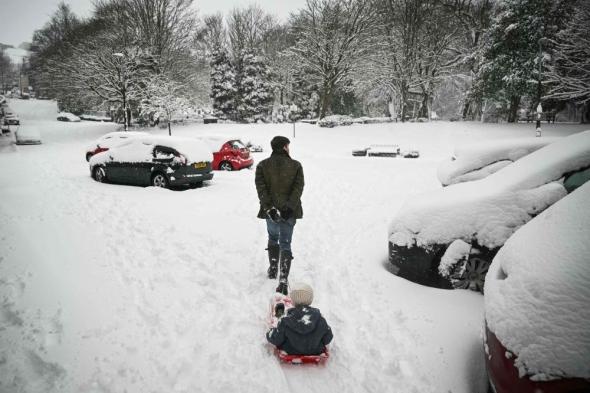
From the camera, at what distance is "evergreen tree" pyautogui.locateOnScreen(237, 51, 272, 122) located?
1473 inches

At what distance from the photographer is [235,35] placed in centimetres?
4378

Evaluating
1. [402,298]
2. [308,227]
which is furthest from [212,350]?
[308,227]

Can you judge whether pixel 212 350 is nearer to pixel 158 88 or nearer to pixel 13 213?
pixel 13 213

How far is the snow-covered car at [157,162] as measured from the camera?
9750 millimetres

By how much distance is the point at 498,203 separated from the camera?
382cm

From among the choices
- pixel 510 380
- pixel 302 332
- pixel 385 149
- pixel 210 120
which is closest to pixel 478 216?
pixel 510 380

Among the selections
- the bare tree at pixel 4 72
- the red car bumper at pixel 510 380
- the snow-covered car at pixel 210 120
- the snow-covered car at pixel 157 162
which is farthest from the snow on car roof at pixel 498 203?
the bare tree at pixel 4 72

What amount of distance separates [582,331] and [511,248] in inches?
35.5

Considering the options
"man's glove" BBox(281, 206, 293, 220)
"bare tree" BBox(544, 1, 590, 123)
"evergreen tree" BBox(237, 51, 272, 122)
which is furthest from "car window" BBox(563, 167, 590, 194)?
"evergreen tree" BBox(237, 51, 272, 122)

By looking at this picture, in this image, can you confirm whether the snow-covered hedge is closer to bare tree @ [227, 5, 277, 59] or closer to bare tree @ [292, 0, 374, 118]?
bare tree @ [292, 0, 374, 118]

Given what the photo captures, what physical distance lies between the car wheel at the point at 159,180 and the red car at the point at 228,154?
4365 millimetres

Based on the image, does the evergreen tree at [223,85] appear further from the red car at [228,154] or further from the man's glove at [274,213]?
the man's glove at [274,213]

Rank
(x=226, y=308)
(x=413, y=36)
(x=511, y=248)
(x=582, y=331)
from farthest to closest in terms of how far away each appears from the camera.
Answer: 1. (x=413, y=36)
2. (x=226, y=308)
3. (x=511, y=248)
4. (x=582, y=331)

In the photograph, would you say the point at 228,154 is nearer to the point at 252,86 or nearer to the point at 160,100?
the point at 160,100
